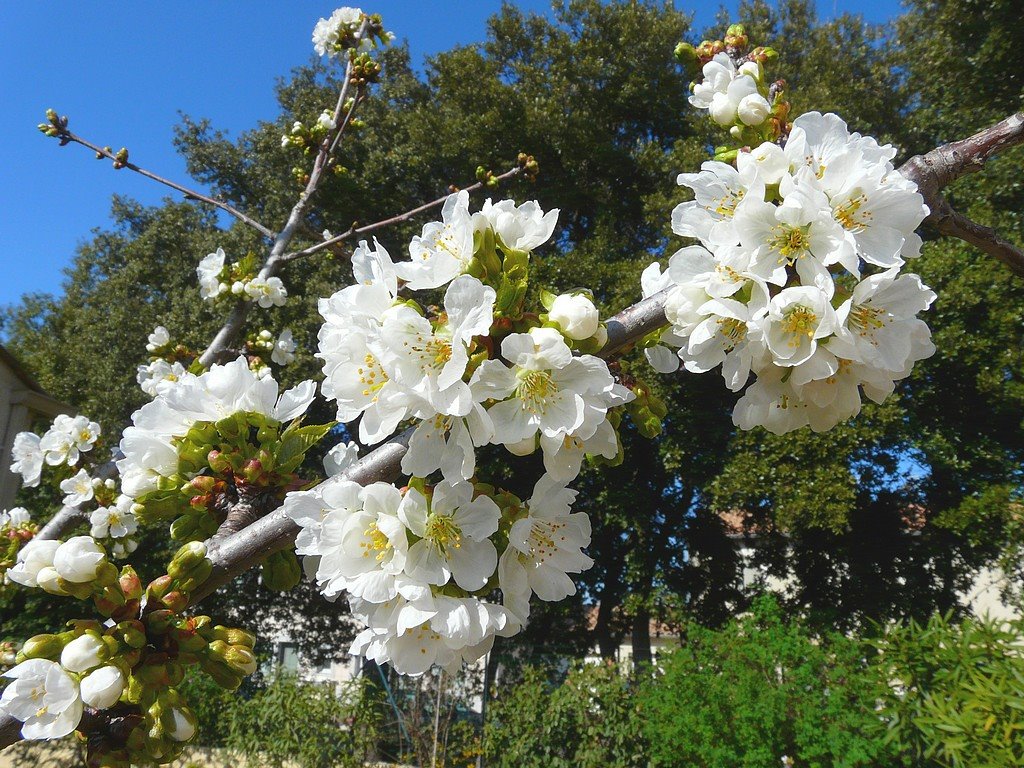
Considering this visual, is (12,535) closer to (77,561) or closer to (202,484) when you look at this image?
(202,484)

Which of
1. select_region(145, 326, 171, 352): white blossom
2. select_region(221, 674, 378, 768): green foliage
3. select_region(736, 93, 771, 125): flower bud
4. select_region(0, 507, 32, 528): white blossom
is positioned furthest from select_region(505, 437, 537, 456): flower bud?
select_region(221, 674, 378, 768): green foliage

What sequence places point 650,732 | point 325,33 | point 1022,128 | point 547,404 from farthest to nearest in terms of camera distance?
1. point 650,732
2. point 325,33
3. point 1022,128
4. point 547,404

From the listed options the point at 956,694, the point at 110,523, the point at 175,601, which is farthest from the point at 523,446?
the point at 956,694

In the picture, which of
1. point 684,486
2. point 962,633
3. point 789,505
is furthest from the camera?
point 684,486

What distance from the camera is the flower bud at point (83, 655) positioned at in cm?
86

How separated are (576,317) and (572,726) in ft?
18.7

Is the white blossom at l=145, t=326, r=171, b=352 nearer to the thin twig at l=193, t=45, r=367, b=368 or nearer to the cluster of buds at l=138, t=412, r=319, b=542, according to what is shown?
the thin twig at l=193, t=45, r=367, b=368

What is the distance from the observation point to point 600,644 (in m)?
10.4

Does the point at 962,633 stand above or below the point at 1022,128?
below

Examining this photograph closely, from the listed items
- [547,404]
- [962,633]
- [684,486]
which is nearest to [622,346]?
[547,404]

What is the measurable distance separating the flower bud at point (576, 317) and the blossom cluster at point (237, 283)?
7.65 feet

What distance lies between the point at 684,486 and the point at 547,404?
9401 millimetres

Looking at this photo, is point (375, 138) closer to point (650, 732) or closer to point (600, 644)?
point (600, 644)

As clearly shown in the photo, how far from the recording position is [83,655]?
86cm
